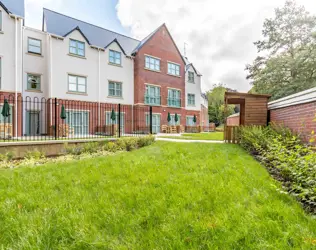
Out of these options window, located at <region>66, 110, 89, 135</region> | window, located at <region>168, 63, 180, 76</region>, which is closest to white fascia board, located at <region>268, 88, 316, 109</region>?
window, located at <region>66, 110, 89, 135</region>

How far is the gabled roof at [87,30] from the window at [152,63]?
2.08 metres

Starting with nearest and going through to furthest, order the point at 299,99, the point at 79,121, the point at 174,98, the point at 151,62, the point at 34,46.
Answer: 1. the point at 299,99
2. the point at 34,46
3. the point at 79,121
4. the point at 151,62
5. the point at 174,98

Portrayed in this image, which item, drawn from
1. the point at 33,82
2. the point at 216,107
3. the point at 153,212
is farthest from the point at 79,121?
the point at 216,107

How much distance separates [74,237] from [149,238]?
32.7 inches

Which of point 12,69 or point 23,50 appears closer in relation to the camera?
point 12,69

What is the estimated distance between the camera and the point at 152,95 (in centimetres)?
2175

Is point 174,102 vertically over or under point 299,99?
over

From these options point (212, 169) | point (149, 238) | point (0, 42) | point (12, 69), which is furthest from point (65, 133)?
point (149, 238)

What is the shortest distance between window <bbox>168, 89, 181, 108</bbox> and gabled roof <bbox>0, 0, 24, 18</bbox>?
49.6 ft

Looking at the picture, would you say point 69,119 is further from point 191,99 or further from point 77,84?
point 191,99

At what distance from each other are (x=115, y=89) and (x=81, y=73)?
352 centimetres

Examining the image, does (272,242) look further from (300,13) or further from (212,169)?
(300,13)

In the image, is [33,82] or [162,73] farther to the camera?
[162,73]

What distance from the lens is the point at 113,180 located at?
3.91 meters
